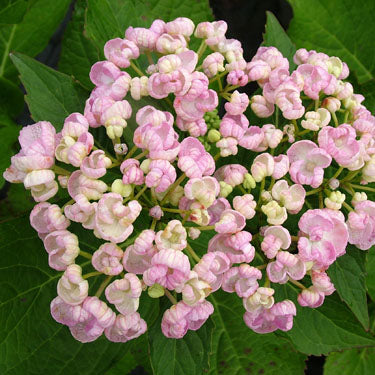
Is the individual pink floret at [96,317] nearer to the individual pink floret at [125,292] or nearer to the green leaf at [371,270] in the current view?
the individual pink floret at [125,292]

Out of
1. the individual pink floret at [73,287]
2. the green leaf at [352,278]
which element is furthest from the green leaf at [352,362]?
the individual pink floret at [73,287]

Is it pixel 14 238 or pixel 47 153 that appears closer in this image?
pixel 47 153

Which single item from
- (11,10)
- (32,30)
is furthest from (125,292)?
(32,30)

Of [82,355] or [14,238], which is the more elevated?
[14,238]

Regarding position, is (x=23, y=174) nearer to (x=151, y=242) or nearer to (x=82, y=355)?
(x=151, y=242)

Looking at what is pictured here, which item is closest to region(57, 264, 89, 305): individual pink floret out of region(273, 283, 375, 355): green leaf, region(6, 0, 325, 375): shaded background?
region(273, 283, 375, 355): green leaf

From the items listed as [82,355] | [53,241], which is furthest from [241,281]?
[82,355]

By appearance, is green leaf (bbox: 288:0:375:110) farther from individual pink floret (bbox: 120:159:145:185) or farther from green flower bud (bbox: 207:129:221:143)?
individual pink floret (bbox: 120:159:145:185)
